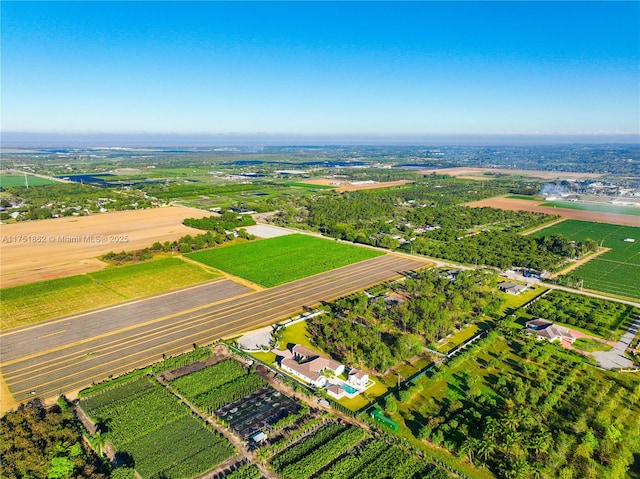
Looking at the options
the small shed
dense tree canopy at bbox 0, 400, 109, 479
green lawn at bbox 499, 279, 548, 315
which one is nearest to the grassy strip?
green lawn at bbox 499, 279, 548, 315

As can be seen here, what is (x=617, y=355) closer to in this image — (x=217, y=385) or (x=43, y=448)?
(x=217, y=385)

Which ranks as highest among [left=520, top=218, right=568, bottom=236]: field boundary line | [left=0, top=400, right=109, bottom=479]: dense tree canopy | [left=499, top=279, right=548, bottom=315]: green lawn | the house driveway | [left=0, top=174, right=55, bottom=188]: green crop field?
[left=0, top=174, right=55, bottom=188]: green crop field

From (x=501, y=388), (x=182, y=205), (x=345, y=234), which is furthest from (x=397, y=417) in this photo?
(x=182, y=205)

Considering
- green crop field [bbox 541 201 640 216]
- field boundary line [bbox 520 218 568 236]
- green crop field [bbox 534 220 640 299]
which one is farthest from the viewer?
green crop field [bbox 541 201 640 216]

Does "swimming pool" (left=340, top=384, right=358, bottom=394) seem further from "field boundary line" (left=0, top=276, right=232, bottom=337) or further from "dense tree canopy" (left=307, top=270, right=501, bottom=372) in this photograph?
"field boundary line" (left=0, top=276, right=232, bottom=337)

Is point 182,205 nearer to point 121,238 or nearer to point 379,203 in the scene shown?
point 121,238

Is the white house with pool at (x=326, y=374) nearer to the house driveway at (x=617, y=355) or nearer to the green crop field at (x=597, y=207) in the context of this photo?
the house driveway at (x=617, y=355)

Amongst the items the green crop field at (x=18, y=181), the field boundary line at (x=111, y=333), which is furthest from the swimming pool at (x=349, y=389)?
the green crop field at (x=18, y=181)
